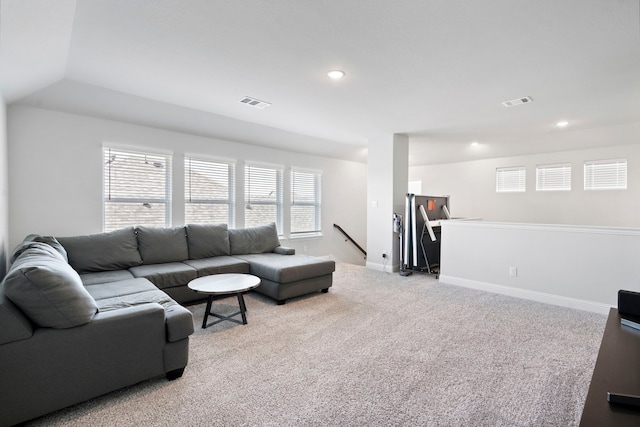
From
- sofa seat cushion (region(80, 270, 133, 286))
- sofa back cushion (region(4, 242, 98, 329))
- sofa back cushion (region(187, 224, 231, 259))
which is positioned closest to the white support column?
sofa back cushion (region(187, 224, 231, 259))

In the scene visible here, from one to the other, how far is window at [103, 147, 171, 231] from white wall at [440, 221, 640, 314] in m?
4.51

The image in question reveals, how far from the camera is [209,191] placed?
5.22 meters

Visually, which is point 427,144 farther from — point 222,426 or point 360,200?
point 222,426

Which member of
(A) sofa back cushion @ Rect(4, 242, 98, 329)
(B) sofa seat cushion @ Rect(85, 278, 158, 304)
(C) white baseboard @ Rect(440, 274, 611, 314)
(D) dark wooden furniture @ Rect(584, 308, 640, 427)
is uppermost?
(A) sofa back cushion @ Rect(4, 242, 98, 329)

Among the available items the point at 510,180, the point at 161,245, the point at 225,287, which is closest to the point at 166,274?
the point at 161,245

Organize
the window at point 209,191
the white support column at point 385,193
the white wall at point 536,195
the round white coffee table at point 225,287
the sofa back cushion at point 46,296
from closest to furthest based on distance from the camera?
the sofa back cushion at point 46,296
the round white coffee table at point 225,287
the window at point 209,191
the white wall at point 536,195
the white support column at point 385,193

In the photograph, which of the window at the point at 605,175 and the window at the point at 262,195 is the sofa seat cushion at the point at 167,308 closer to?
the window at the point at 262,195

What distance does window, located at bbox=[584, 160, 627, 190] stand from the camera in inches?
216

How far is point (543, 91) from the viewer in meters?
3.45

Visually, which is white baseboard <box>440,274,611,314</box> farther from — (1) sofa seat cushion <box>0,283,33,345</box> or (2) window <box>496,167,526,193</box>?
(1) sofa seat cushion <box>0,283,33,345</box>

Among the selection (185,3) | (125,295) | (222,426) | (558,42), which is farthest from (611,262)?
(125,295)

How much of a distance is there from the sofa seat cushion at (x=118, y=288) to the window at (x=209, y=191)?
1.97m

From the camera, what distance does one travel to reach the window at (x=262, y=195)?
5738 millimetres

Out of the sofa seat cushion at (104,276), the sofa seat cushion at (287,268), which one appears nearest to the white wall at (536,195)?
the sofa seat cushion at (287,268)
